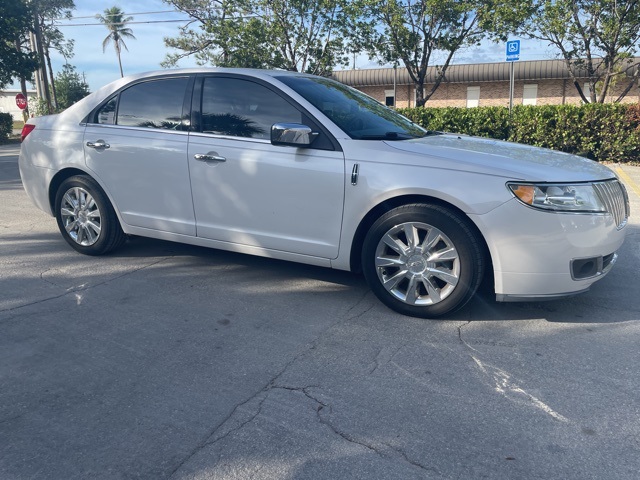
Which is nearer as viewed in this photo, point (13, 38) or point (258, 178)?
point (258, 178)

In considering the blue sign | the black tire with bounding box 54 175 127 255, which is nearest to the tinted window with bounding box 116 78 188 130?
the black tire with bounding box 54 175 127 255

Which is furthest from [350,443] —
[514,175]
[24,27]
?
[24,27]

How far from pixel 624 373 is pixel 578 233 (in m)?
0.90

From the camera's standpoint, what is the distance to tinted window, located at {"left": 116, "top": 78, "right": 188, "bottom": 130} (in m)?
4.79

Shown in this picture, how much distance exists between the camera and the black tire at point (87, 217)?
17.0 feet

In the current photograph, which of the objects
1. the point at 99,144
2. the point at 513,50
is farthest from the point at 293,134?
the point at 513,50

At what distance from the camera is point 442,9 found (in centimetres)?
1734

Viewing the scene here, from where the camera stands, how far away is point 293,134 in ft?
13.1

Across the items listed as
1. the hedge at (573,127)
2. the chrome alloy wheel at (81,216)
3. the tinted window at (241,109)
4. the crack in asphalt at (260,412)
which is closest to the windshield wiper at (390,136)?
the tinted window at (241,109)

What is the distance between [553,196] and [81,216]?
4246 millimetres

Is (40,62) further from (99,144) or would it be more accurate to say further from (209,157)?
(209,157)

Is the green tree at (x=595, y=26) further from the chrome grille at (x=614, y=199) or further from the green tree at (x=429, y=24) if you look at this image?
the chrome grille at (x=614, y=199)

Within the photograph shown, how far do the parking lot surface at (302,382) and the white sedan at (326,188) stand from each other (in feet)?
1.22

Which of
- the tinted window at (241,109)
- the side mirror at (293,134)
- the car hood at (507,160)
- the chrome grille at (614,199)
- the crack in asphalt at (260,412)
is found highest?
the tinted window at (241,109)
